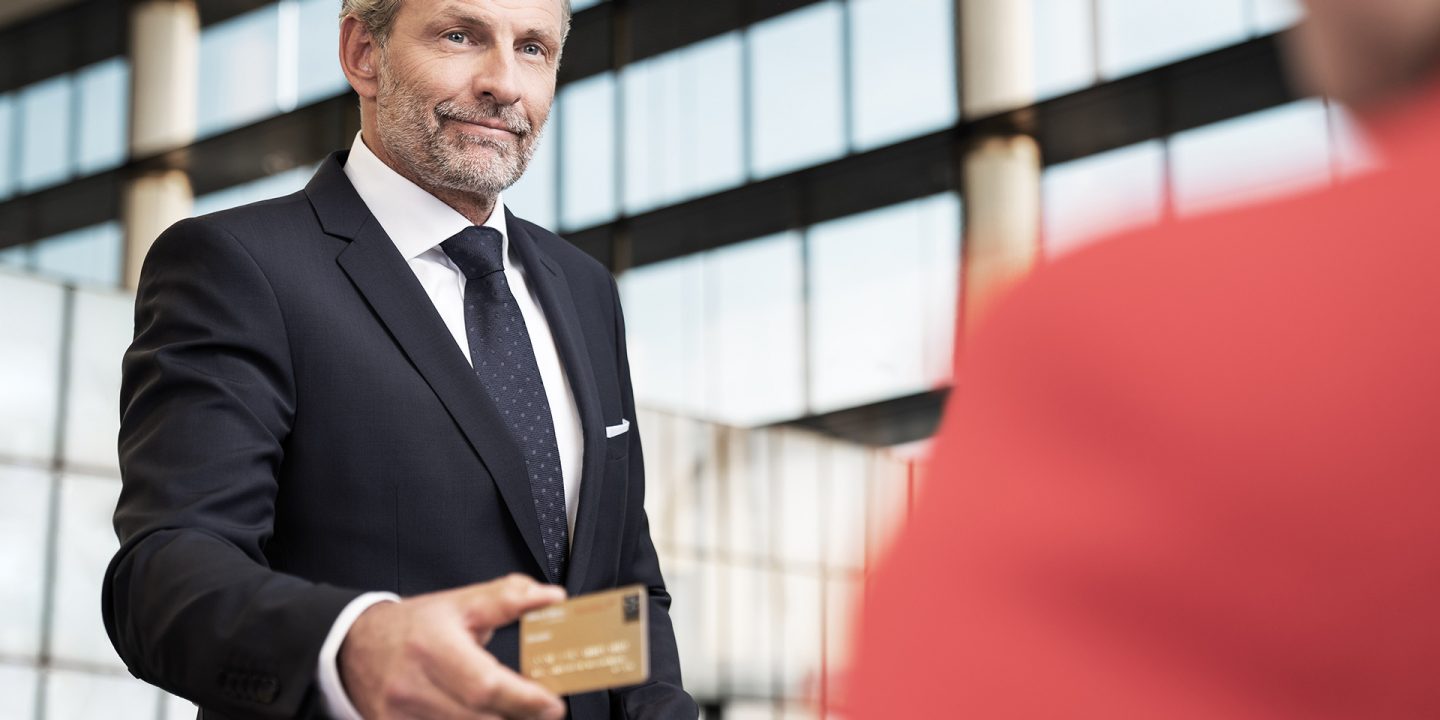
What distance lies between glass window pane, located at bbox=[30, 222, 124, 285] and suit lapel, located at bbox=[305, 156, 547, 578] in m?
16.4

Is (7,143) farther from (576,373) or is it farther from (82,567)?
(576,373)

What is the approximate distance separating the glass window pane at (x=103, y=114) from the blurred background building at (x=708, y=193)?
0.03 m

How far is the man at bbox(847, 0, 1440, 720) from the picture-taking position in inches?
18.8

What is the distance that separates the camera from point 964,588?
0.51m

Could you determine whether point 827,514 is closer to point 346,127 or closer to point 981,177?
point 981,177

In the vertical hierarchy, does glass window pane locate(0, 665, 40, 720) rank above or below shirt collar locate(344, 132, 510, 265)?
below

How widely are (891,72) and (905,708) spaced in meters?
14.5

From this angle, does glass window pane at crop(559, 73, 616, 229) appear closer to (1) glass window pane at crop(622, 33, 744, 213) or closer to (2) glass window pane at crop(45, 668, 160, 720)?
(1) glass window pane at crop(622, 33, 744, 213)

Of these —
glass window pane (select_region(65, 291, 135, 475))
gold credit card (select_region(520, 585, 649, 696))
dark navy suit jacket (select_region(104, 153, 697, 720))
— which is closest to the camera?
gold credit card (select_region(520, 585, 649, 696))

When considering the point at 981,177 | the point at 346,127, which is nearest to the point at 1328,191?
the point at 981,177

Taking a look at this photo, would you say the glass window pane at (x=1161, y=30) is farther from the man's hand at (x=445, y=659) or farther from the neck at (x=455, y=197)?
the man's hand at (x=445, y=659)

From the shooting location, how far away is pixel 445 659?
1.16 meters

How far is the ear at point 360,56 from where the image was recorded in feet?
7.06

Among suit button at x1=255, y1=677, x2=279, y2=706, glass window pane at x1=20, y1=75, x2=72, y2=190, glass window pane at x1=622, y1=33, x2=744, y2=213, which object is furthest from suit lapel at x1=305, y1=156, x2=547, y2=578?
glass window pane at x1=20, y1=75, x2=72, y2=190
